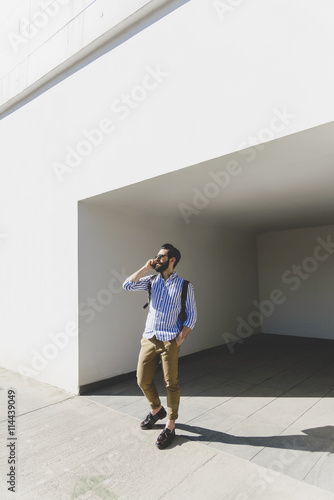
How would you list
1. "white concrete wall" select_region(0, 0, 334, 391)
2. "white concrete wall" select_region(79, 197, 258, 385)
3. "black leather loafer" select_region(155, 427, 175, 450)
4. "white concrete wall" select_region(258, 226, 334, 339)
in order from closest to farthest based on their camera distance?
"white concrete wall" select_region(0, 0, 334, 391), "black leather loafer" select_region(155, 427, 175, 450), "white concrete wall" select_region(79, 197, 258, 385), "white concrete wall" select_region(258, 226, 334, 339)

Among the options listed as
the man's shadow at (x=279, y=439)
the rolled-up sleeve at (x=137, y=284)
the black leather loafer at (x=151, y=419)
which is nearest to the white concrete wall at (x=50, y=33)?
the rolled-up sleeve at (x=137, y=284)

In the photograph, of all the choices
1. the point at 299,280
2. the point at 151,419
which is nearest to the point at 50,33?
the point at 151,419

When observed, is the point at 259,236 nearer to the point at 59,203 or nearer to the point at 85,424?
the point at 59,203

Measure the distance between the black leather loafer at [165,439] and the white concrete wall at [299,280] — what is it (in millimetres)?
5065

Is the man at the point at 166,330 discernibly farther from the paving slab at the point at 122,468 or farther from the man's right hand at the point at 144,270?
the paving slab at the point at 122,468

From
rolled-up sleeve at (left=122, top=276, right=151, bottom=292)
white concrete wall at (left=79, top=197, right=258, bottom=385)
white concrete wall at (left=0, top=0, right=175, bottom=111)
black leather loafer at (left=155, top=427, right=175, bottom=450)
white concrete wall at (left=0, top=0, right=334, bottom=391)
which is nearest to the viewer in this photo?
white concrete wall at (left=0, top=0, right=334, bottom=391)

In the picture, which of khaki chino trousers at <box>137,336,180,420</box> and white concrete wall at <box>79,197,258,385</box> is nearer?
khaki chino trousers at <box>137,336,180,420</box>

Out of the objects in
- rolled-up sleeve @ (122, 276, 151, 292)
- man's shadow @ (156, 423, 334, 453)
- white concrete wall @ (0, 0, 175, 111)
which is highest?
white concrete wall @ (0, 0, 175, 111)

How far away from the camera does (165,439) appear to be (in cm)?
257

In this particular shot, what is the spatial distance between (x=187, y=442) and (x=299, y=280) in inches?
203

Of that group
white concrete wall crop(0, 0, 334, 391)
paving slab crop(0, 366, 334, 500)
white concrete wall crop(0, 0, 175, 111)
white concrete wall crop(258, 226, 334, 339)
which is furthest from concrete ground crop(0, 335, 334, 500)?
white concrete wall crop(0, 0, 175, 111)

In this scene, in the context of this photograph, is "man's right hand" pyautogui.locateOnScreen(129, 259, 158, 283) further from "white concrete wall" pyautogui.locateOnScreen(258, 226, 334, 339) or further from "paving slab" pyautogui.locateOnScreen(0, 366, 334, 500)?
"white concrete wall" pyautogui.locateOnScreen(258, 226, 334, 339)

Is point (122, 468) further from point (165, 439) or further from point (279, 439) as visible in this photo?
point (279, 439)

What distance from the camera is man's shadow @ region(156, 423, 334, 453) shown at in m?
2.57
